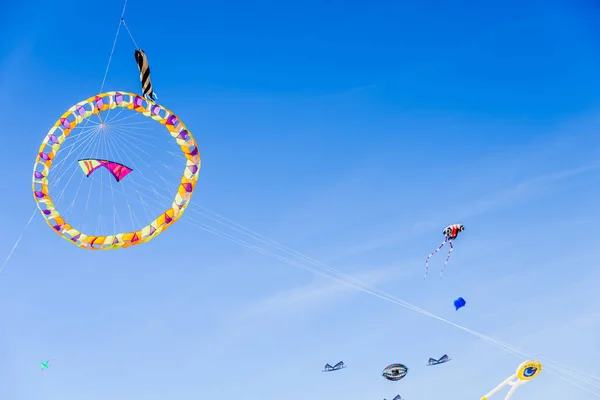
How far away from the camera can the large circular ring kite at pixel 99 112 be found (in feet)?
93.9

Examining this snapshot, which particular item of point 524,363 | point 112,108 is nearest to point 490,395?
point 524,363

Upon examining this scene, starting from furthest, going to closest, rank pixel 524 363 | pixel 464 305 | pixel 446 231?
pixel 446 231, pixel 464 305, pixel 524 363

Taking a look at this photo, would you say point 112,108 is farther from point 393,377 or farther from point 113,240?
point 393,377

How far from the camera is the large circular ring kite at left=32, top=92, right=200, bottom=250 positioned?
28.6 m

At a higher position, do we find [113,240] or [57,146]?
[57,146]

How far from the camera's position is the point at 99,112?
94.7 feet

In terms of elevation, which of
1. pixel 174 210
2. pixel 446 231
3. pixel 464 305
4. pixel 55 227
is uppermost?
pixel 446 231

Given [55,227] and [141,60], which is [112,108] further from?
[55,227]

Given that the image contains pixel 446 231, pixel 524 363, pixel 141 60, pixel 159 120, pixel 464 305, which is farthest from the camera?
pixel 446 231

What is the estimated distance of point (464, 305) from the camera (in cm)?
4000

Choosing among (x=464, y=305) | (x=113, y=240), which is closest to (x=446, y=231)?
(x=464, y=305)

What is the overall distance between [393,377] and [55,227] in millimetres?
24755

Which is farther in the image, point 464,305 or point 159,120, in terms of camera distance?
point 464,305

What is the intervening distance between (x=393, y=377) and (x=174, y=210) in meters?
21.0
